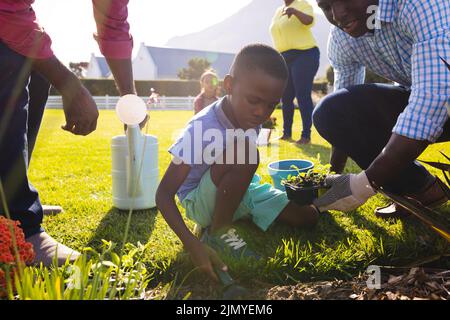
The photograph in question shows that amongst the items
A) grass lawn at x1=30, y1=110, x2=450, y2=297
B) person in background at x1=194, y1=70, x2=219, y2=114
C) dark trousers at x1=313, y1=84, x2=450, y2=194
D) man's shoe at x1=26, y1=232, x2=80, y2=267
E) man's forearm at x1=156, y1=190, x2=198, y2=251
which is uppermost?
dark trousers at x1=313, y1=84, x2=450, y2=194

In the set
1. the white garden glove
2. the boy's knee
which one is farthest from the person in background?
the white garden glove

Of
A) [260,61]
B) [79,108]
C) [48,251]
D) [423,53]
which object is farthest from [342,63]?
[48,251]

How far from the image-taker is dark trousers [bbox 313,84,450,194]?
2418 millimetres

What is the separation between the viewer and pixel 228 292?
5.14ft

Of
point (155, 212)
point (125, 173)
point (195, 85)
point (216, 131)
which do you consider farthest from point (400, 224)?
point (195, 85)

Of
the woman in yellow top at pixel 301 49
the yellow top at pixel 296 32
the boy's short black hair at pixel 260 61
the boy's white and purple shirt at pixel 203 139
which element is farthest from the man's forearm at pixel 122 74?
the yellow top at pixel 296 32

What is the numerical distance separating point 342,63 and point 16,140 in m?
1.95

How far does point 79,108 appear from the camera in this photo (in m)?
1.79

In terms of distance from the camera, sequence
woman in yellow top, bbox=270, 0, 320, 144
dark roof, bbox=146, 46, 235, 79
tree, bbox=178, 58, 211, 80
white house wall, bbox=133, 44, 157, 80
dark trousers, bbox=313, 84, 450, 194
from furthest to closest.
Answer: dark roof, bbox=146, 46, 235, 79, white house wall, bbox=133, 44, 157, 80, tree, bbox=178, 58, 211, 80, woman in yellow top, bbox=270, 0, 320, 144, dark trousers, bbox=313, 84, 450, 194

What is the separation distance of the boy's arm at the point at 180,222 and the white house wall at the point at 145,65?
49759 mm

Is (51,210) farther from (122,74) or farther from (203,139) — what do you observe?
(203,139)

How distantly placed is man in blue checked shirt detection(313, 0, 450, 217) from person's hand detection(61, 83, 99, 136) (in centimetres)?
111

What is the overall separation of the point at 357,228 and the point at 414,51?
3.23 ft

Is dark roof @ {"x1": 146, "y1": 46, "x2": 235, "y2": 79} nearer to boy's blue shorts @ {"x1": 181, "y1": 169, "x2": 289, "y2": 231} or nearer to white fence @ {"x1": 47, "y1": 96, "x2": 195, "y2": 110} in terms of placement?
white fence @ {"x1": 47, "y1": 96, "x2": 195, "y2": 110}
